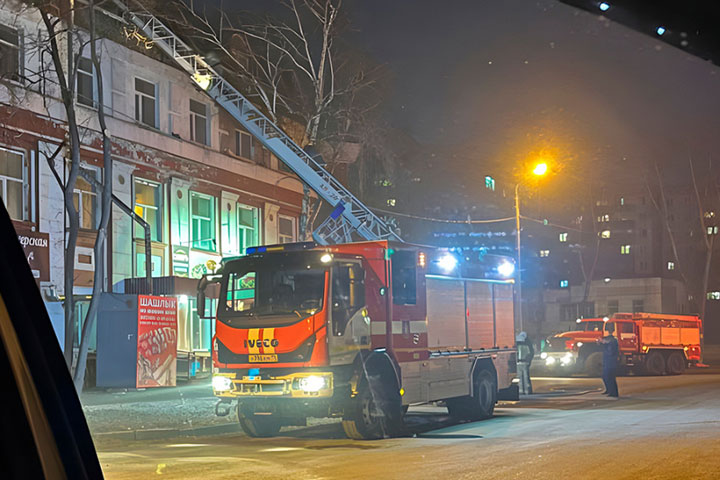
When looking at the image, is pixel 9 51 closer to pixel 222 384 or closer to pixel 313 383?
pixel 222 384

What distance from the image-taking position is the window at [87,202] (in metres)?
26.2

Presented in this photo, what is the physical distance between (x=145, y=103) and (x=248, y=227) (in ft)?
23.7

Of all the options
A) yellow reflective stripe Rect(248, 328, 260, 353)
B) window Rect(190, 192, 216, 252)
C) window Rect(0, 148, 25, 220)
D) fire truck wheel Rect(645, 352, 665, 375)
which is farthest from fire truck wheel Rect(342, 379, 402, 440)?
fire truck wheel Rect(645, 352, 665, 375)

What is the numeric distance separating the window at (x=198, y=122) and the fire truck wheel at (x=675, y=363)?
62.9 feet

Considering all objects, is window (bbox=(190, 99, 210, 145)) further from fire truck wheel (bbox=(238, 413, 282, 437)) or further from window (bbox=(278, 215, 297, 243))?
fire truck wheel (bbox=(238, 413, 282, 437))

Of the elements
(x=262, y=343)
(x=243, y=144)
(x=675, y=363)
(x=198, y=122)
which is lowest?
(x=675, y=363)

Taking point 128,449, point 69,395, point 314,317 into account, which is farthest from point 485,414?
point 69,395

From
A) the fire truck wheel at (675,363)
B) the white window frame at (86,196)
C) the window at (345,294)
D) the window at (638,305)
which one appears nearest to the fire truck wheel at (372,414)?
the window at (345,294)

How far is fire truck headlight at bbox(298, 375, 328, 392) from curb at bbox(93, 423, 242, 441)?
301cm

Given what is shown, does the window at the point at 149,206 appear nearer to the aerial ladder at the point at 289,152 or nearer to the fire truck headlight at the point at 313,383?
the aerial ladder at the point at 289,152

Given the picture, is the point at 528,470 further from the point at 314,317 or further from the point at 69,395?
the point at 69,395

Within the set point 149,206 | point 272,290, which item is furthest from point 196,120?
point 272,290

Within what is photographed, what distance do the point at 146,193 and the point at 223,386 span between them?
51.7 ft

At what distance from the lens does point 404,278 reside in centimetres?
1545
